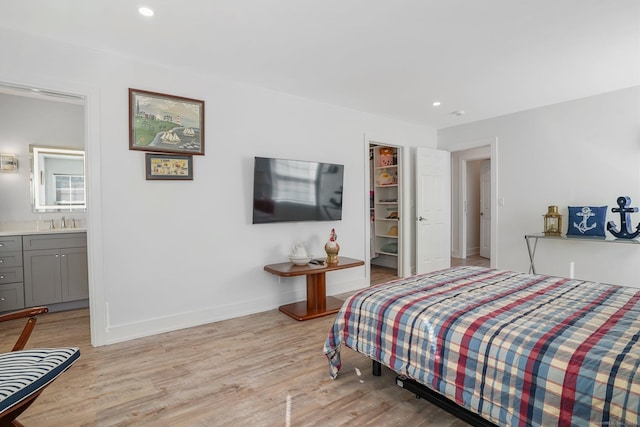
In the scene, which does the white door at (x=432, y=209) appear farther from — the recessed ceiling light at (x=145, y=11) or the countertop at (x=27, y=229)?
the countertop at (x=27, y=229)

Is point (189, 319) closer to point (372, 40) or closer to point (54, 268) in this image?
point (54, 268)

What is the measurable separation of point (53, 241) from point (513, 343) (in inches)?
175

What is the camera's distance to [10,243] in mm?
3480

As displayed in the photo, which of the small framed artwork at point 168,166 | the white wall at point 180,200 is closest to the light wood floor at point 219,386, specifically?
the white wall at point 180,200

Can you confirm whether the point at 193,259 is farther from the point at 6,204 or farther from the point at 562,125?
the point at 562,125

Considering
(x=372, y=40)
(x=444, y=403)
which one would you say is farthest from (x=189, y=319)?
(x=372, y=40)

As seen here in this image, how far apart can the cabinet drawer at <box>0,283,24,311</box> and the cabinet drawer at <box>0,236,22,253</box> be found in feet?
1.24

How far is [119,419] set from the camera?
184 centimetres

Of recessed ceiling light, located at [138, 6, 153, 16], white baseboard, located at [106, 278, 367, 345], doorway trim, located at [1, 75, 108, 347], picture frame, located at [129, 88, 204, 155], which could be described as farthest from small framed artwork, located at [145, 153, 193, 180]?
white baseboard, located at [106, 278, 367, 345]

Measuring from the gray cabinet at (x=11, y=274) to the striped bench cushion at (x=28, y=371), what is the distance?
2.49 m

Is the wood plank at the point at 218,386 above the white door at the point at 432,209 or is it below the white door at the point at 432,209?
below

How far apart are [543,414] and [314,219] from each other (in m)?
2.99

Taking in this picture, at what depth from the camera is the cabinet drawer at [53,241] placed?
3.57 meters

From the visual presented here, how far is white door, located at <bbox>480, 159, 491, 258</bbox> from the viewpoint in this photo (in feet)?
23.9
